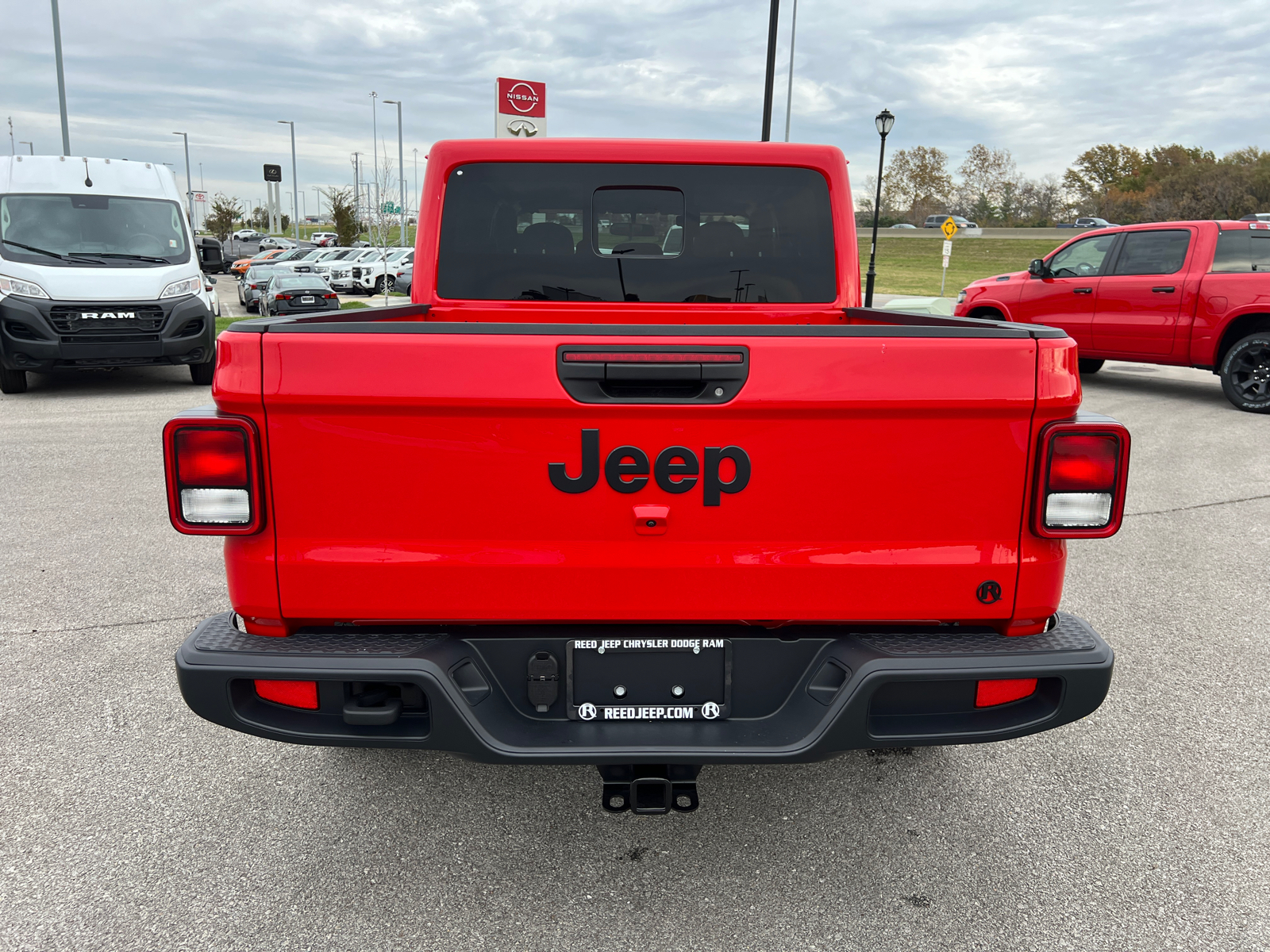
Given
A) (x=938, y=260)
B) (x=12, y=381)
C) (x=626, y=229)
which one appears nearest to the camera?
(x=626, y=229)

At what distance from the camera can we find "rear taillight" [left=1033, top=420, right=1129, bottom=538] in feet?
7.30

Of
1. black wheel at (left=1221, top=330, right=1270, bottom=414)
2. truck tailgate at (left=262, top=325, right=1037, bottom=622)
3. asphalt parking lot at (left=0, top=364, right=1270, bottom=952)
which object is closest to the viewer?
truck tailgate at (left=262, top=325, right=1037, bottom=622)

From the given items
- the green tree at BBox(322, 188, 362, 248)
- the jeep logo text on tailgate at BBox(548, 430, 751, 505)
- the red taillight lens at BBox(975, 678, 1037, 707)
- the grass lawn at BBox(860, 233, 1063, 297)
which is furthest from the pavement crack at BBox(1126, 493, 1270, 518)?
the green tree at BBox(322, 188, 362, 248)

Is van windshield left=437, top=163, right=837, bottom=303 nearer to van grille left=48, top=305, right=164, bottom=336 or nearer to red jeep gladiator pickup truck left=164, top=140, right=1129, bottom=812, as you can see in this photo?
red jeep gladiator pickup truck left=164, top=140, right=1129, bottom=812

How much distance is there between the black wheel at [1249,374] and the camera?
33.6 ft

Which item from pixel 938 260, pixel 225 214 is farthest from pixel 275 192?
pixel 938 260

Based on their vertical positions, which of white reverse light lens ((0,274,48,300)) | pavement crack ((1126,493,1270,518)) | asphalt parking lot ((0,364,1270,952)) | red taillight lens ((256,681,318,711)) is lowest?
asphalt parking lot ((0,364,1270,952))

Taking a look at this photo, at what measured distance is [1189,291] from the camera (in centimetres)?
1065

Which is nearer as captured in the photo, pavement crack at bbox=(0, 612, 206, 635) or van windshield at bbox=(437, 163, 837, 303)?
van windshield at bbox=(437, 163, 837, 303)

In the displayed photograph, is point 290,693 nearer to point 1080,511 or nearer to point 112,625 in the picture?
point 1080,511

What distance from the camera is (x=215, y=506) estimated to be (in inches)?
86.9

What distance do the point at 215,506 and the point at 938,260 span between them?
49.5 metres

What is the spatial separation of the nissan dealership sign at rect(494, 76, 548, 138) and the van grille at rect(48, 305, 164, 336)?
6680 mm

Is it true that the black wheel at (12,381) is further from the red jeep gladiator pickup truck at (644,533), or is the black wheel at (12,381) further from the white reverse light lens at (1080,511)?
the white reverse light lens at (1080,511)
